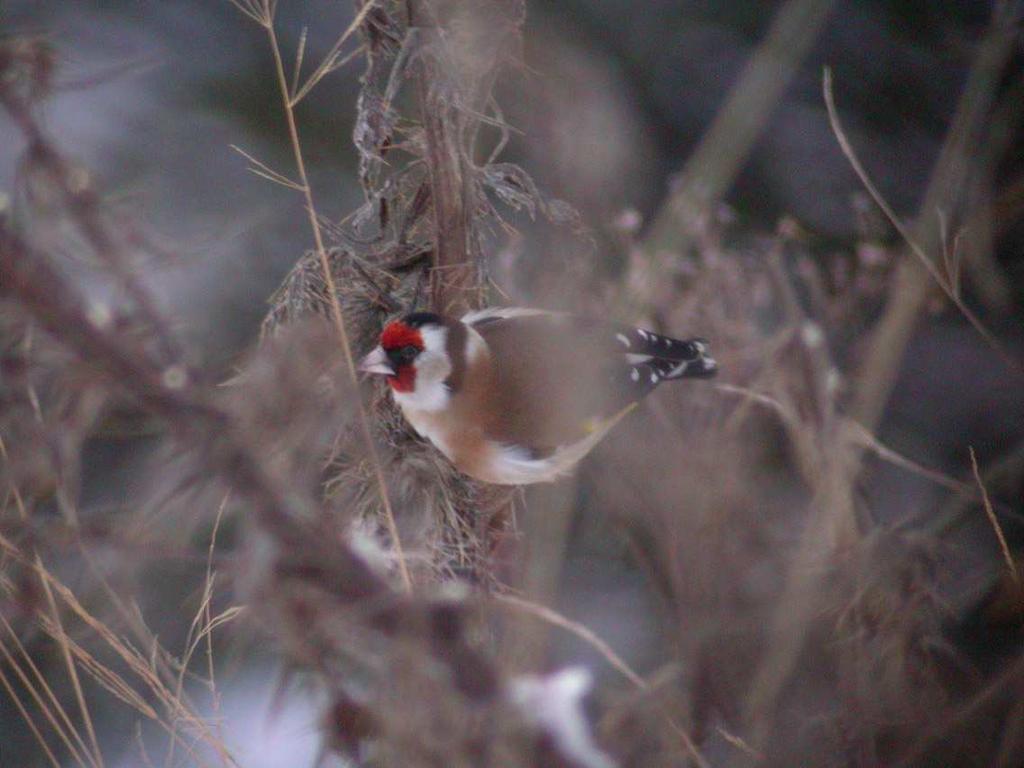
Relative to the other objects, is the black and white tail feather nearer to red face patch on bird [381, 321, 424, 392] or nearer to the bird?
the bird

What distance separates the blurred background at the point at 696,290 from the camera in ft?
3.98

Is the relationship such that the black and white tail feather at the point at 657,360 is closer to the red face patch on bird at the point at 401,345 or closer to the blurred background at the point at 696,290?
the blurred background at the point at 696,290

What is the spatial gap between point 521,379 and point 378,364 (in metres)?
0.29

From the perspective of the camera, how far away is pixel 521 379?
5.71ft

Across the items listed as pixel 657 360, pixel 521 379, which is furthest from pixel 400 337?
pixel 657 360

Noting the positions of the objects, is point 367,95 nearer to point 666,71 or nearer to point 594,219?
point 594,219

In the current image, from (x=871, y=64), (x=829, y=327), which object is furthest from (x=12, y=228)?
(x=871, y=64)

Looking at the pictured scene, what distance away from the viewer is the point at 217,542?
2525mm

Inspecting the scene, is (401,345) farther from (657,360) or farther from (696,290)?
(696,290)

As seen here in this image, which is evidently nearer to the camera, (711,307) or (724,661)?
(724,661)

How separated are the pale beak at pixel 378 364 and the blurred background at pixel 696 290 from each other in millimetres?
257

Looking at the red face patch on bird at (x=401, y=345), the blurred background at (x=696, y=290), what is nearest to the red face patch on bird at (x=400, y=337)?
the red face patch on bird at (x=401, y=345)

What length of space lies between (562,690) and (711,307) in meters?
1.00

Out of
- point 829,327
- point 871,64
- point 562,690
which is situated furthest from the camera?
point 871,64
